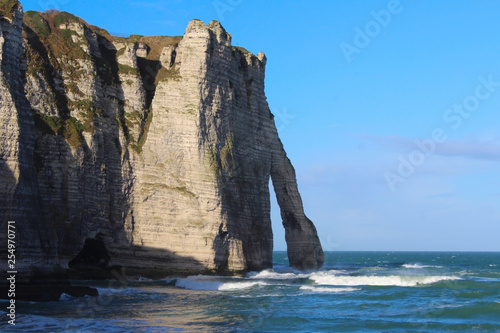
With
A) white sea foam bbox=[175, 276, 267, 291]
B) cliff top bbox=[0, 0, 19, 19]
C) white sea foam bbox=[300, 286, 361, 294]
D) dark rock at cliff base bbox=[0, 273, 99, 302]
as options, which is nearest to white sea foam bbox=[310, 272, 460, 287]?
white sea foam bbox=[300, 286, 361, 294]

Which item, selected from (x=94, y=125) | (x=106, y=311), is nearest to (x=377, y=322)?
(x=106, y=311)

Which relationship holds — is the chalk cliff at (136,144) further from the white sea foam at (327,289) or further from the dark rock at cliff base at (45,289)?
the white sea foam at (327,289)

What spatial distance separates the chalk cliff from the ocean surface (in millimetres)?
2575

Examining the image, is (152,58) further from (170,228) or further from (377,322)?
(377,322)

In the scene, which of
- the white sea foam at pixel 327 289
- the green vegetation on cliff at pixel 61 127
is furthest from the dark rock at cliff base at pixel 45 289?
the white sea foam at pixel 327 289

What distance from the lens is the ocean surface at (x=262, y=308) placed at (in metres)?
20.8


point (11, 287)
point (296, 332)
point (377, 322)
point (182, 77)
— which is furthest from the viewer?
point (182, 77)

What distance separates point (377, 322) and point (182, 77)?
20321 millimetres

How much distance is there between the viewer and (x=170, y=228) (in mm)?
34219

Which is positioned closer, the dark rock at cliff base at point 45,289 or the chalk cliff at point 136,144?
the dark rock at cliff base at point 45,289

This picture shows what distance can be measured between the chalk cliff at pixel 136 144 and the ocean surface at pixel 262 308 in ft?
8.45

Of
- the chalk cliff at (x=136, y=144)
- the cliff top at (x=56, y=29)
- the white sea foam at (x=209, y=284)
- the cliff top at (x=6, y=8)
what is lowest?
the white sea foam at (x=209, y=284)

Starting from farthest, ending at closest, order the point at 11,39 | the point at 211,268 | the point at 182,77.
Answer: the point at 182,77 → the point at 211,268 → the point at 11,39

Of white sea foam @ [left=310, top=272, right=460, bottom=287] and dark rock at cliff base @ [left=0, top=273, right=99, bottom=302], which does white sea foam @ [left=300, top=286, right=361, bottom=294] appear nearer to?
white sea foam @ [left=310, top=272, right=460, bottom=287]
